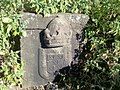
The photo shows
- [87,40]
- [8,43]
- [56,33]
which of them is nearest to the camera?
[56,33]

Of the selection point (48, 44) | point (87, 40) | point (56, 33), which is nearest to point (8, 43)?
point (48, 44)

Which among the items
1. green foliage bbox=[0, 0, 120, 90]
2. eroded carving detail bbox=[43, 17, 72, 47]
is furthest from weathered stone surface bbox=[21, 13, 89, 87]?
green foliage bbox=[0, 0, 120, 90]

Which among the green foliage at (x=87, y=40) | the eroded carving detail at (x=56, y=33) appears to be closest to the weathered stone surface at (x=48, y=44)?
the eroded carving detail at (x=56, y=33)

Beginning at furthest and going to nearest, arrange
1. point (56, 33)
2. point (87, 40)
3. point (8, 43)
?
point (87, 40)
point (8, 43)
point (56, 33)

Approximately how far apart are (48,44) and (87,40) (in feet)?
1.86

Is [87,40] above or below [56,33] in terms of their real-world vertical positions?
below

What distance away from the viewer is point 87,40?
4.84 metres

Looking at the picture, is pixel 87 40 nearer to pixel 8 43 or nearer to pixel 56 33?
pixel 56 33

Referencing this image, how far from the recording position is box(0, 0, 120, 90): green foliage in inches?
177

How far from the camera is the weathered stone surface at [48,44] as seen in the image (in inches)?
177

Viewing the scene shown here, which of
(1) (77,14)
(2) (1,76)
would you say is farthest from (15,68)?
(1) (77,14)

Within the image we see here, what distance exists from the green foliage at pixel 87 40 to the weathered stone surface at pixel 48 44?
0.33 feet

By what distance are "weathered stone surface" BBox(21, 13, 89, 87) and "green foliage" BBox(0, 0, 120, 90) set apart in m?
0.10

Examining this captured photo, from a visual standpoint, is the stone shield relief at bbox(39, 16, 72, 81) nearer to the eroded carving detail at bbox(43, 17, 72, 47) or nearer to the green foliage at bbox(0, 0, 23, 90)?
the eroded carving detail at bbox(43, 17, 72, 47)
